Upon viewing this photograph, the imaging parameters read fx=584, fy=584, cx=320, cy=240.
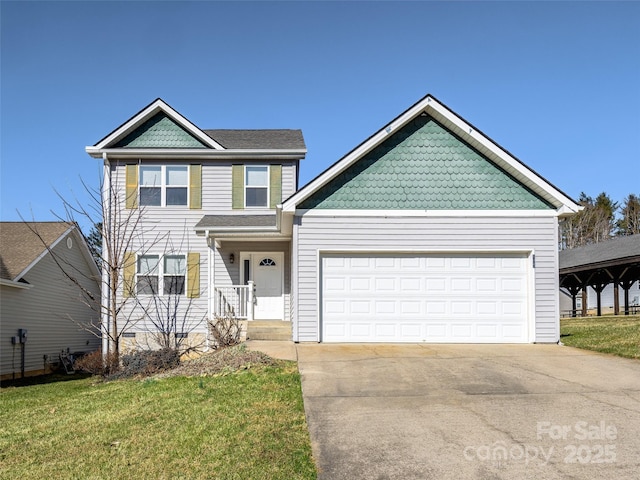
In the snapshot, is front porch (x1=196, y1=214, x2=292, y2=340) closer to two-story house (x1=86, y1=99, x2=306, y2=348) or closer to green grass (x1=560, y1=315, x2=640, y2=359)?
two-story house (x1=86, y1=99, x2=306, y2=348)

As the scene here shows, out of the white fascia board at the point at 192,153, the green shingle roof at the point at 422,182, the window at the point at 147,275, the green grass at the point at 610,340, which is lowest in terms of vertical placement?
the green grass at the point at 610,340

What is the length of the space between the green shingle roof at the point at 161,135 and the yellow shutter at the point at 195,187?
2.50ft

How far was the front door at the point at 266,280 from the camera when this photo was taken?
17.6 m

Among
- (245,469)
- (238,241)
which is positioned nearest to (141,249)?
(238,241)

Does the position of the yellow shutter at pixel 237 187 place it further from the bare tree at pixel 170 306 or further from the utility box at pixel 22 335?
the utility box at pixel 22 335

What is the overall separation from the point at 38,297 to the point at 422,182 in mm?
15309

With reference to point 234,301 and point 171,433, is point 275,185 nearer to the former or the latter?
point 234,301

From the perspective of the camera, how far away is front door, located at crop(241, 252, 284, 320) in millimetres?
17594

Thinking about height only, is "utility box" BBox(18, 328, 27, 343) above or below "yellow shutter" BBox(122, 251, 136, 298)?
below

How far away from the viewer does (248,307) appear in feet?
53.1

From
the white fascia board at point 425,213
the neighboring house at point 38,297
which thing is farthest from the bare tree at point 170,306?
the white fascia board at point 425,213

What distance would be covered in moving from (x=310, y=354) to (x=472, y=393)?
13.4ft

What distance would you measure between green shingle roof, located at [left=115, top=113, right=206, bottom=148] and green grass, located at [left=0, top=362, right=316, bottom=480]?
10296mm

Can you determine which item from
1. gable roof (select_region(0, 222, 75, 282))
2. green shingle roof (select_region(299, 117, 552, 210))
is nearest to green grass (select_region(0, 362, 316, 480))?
green shingle roof (select_region(299, 117, 552, 210))
